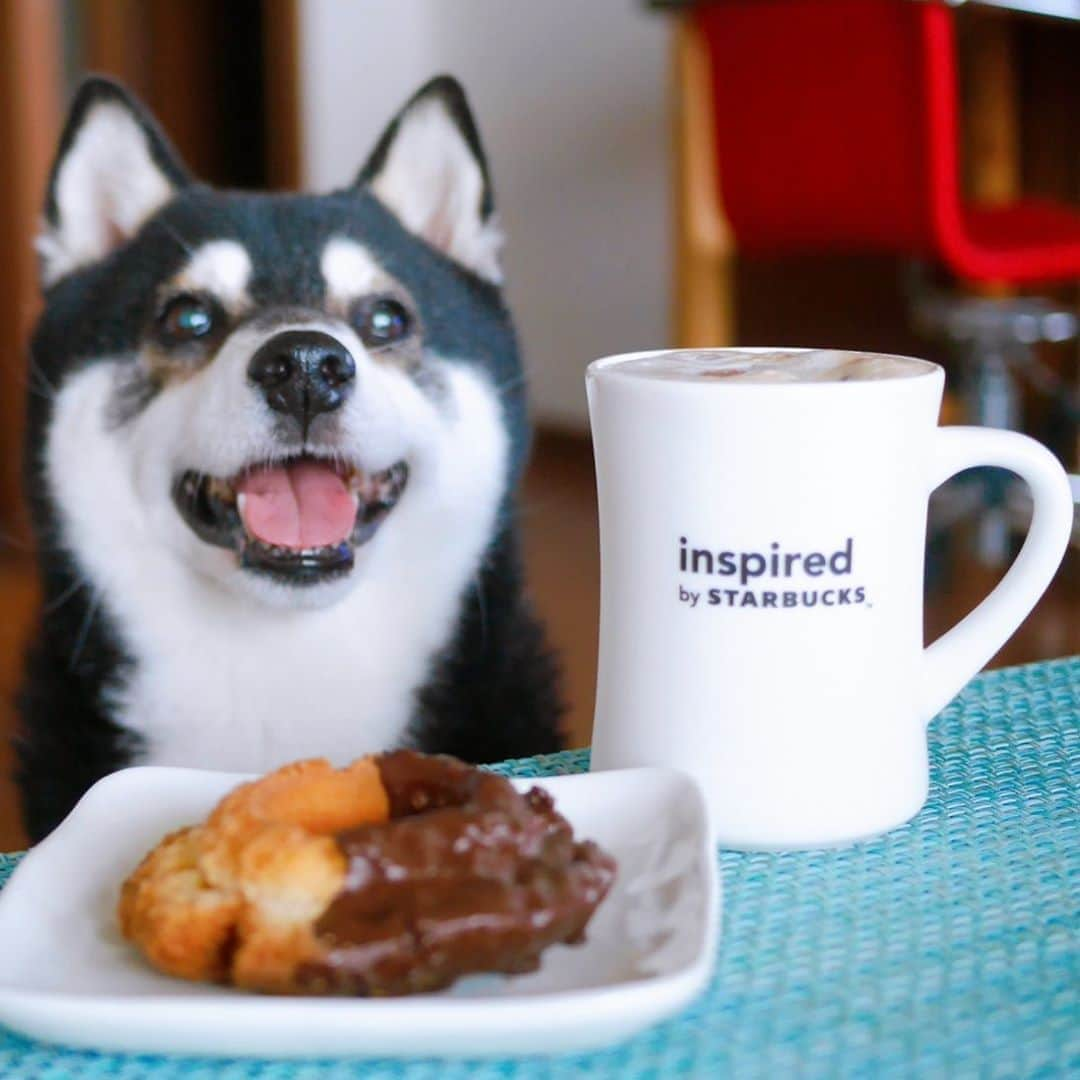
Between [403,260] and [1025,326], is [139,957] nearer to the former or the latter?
[403,260]

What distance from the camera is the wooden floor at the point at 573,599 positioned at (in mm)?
1949

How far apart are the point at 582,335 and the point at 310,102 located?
914 millimetres

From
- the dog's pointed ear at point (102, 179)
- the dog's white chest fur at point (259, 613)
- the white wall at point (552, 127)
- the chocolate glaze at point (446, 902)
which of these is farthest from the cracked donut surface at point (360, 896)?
the white wall at point (552, 127)

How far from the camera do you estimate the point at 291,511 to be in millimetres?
1062

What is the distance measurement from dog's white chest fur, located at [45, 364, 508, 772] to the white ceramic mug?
0.67 metres

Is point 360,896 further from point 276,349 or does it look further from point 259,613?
point 259,613

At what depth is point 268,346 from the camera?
0.97 meters

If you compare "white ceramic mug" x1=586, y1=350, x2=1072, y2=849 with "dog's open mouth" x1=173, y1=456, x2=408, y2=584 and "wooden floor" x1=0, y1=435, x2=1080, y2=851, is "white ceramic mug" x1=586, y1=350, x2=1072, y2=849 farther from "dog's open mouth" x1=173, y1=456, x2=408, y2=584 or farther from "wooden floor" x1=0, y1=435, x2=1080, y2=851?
"wooden floor" x1=0, y1=435, x2=1080, y2=851

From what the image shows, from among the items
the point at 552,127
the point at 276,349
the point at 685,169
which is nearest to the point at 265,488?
the point at 276,349

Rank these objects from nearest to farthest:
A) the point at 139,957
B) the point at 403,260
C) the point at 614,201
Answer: the point at 139,957 → the point at 403,260 → the point at 614,201

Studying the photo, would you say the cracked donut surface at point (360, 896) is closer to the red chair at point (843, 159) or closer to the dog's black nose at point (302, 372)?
the dog's black nose at point (302, 372)

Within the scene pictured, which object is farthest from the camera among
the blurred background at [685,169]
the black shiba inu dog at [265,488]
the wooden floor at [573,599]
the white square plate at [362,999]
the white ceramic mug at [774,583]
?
the blurred background at [685,169]

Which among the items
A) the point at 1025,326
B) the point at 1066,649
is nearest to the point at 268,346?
the point at 1066,649

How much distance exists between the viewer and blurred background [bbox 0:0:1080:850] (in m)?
2.24
